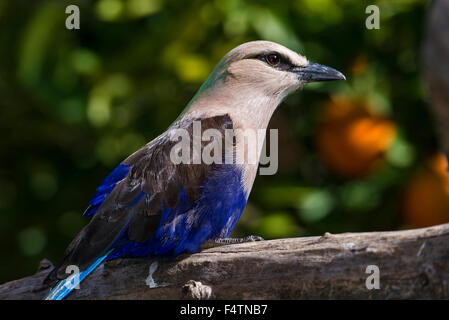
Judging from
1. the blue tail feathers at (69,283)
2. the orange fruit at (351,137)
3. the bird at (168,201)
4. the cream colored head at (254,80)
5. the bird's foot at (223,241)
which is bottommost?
the blue tail feathers at (69,283)

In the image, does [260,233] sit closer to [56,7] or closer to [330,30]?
[330,30]

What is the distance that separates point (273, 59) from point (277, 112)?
54cm

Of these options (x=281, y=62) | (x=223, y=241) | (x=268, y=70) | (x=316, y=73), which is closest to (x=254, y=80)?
(x=268, y=70)

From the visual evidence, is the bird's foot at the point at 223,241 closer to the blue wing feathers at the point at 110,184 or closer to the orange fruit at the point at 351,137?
the blue wing feathers at the point at 110,184

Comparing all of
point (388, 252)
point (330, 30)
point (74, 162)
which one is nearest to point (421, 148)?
point (330, 30)

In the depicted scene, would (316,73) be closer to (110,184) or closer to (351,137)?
(351,137)

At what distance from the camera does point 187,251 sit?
3.86 m

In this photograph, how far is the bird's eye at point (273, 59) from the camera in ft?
15.3

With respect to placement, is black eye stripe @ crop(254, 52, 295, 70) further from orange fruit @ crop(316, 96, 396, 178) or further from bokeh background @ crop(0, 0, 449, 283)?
orange fruit @ crop(316, 96, 396, 178)

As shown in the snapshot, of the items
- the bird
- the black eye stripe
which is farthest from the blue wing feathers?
the black eye stripe

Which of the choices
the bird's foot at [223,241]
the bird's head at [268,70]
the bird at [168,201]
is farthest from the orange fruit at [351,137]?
the bird's foot at [223,241]

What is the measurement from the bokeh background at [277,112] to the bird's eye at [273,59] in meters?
0.11
